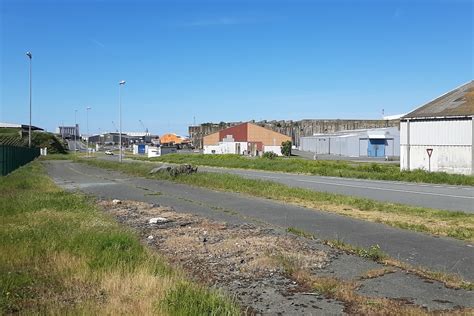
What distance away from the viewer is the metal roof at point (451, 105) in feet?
113

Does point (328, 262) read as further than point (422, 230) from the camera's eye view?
No

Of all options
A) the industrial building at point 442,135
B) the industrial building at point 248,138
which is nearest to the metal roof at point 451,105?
the industrial building at point 442,135

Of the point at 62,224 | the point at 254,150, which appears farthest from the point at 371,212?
the point at 254,150

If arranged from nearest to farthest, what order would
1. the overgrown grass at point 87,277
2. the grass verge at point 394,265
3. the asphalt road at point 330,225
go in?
the overgrown grass at point 87,277, the grass verge at point 394,265, the asphalt road at point 330,225

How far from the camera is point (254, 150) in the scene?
89.1 meters

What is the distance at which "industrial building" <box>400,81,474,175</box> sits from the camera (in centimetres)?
3359

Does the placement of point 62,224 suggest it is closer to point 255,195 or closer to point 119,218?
point 119,218

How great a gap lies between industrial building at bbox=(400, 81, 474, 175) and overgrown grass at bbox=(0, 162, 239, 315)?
28807 millimetres

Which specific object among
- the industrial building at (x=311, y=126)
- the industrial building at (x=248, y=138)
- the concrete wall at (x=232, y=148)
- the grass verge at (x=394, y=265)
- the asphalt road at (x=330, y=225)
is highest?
the industrial building at (x=311, y=126)

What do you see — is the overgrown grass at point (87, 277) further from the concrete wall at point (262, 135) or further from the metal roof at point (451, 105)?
the concrete wall at point (262, 135)

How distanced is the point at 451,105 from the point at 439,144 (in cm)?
322

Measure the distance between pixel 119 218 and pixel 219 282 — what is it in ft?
23.6

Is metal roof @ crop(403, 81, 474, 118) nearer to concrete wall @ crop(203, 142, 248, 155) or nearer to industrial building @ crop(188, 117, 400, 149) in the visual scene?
concrete wall @ crop(203, 142, 248, 155)

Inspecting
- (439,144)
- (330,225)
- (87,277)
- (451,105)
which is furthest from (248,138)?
(87,277)
